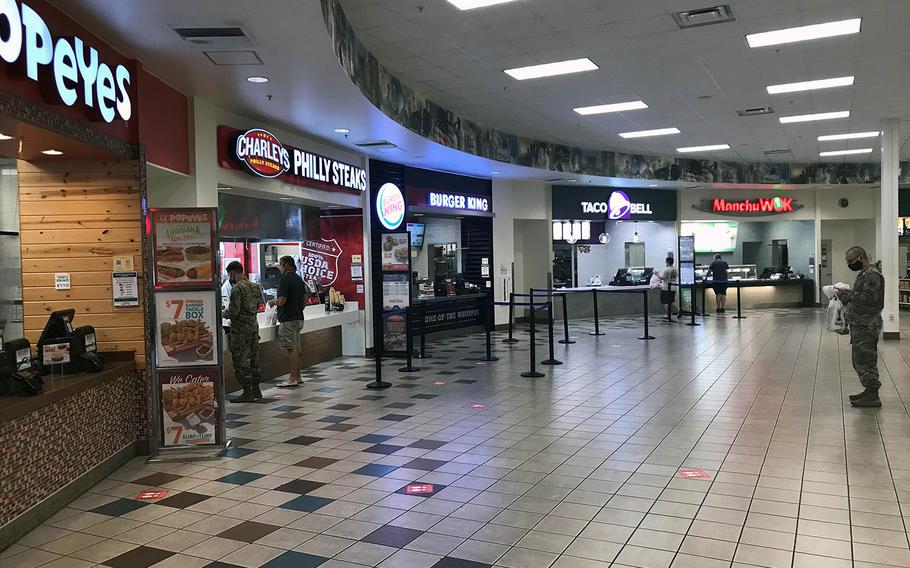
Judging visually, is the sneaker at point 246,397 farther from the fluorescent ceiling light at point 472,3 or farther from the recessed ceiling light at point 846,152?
the recessed ceiling light at point 846,152

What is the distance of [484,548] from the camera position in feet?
11.8

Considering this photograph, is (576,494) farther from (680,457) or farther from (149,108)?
(149,108)

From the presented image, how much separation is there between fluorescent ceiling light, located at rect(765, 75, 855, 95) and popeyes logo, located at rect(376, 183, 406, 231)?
597cm

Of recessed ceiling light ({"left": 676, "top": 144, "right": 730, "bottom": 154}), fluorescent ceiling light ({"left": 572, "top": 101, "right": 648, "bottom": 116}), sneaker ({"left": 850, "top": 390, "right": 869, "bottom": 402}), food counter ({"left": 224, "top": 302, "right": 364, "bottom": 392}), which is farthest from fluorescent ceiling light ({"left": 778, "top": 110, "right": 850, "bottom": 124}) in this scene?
food counter ({"left": 224, "top": 302, "right": 364, "bottom": 392})

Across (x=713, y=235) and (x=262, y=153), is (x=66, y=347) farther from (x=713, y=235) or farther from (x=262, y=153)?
(x=713, y=235)

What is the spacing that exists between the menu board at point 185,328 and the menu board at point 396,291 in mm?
3549

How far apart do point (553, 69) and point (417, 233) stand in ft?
21.8

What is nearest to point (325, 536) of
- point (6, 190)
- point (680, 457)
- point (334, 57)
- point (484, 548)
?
point (484, 548)

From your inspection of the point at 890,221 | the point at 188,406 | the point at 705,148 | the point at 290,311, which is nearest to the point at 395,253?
the point at 290,311

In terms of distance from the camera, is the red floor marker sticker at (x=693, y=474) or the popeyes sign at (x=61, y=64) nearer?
the popeyes sign at (x=61, y=64)

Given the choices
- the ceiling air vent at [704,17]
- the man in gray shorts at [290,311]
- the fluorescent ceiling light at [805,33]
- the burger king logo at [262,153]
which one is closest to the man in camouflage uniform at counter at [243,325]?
the man in gray shorts at [290,311]

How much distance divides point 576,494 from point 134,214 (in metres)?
4.00

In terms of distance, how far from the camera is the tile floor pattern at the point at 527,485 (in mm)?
3553

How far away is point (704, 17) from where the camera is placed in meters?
6.36
